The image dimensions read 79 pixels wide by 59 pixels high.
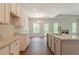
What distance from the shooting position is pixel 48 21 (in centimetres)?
1501

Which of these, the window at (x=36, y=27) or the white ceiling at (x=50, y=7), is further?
the window at (x=36, y=27)

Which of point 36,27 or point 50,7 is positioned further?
point 36,27

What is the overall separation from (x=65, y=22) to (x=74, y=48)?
1148cm

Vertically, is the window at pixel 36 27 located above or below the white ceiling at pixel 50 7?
below

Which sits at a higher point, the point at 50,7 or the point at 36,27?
the point at 50,7

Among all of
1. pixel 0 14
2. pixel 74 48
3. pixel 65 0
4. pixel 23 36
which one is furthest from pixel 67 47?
pixel 23 36

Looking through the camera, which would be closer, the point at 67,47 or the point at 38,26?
the point at 67,47

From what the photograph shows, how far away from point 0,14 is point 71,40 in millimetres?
2003

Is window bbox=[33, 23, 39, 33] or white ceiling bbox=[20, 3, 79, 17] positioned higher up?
white ceiling bbox=[20, 3, 79, 17]

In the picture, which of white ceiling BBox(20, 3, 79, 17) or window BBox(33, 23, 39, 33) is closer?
white ceiling BBox(20, 3, 79, 17)
